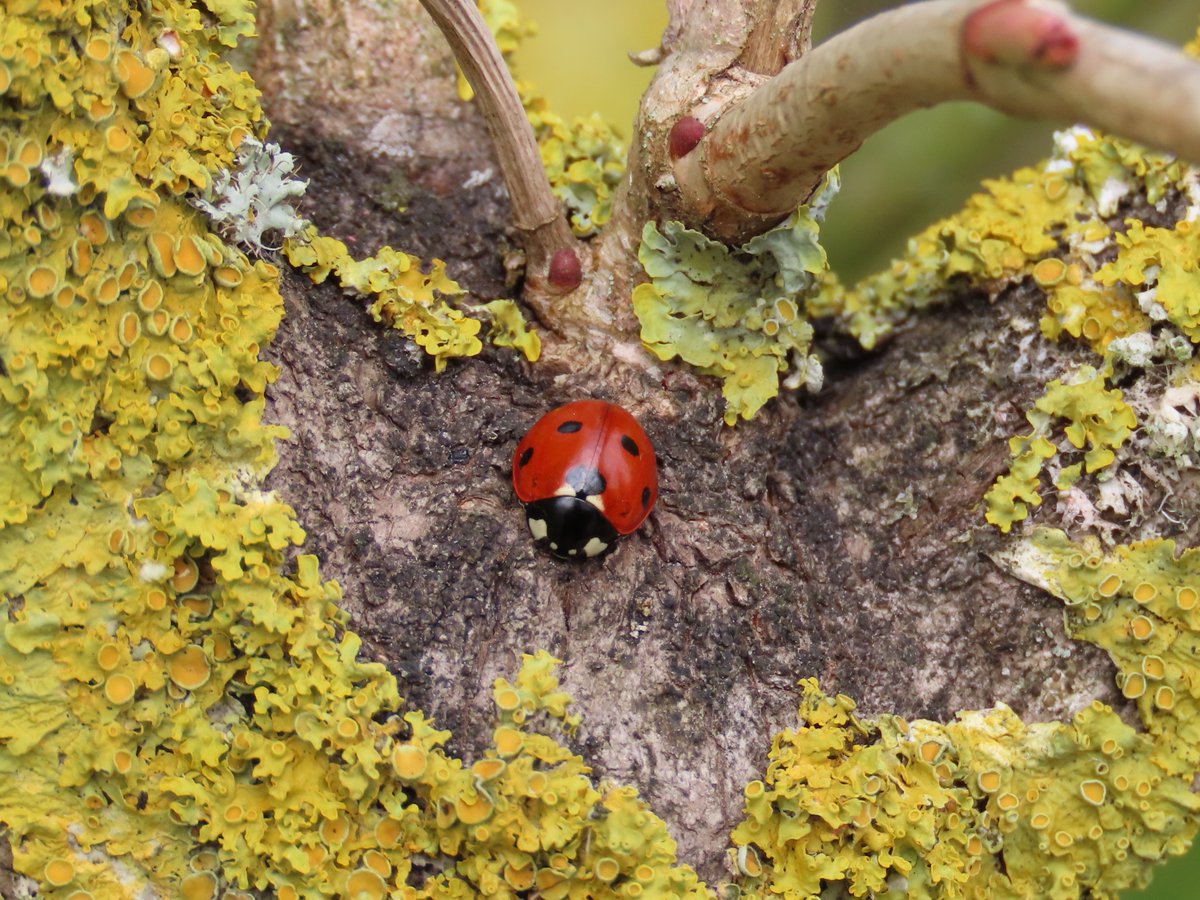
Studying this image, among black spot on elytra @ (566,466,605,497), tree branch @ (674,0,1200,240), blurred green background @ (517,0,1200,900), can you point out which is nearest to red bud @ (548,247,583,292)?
tree branch @ (674,0,1200,240)

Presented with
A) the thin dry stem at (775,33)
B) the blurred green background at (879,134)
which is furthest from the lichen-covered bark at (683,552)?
the blurred green background at (879,134)

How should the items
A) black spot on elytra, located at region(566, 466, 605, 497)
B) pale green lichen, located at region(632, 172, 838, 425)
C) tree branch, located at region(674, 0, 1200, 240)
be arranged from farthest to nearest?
pale green lichen, located at region(632, 172, 838, 425) < black spot on elytra, located at region(566, 466, 605, 497) < tree branch, located at region(674, 0, 1200, 240)

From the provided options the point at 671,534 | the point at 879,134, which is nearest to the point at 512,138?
the point at 671,534

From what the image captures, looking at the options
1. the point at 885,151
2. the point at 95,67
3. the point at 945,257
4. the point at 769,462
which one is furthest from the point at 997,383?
the point at 885,151

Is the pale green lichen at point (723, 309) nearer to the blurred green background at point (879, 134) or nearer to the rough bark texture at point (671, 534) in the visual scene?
the rough bark texture at point (671, 534)

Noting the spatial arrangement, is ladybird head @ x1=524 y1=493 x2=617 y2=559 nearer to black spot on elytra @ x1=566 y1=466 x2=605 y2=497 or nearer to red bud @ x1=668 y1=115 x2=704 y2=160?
black spot on elytra @ x1=566 y1=466 x2=605 y2=497

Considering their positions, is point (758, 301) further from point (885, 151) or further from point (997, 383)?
point (885, 151)

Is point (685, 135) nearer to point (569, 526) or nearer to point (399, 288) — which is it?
point (399, 288)
